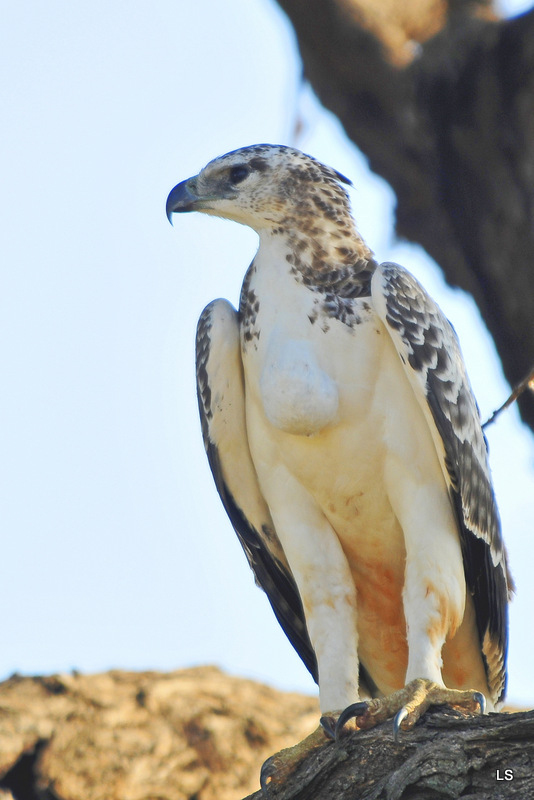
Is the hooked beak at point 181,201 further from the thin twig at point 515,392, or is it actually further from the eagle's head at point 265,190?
the thin twig at point 515,392

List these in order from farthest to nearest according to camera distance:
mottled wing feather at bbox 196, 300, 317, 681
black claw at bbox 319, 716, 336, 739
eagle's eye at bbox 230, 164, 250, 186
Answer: eagle's eye at bbox 230, 164, 250, 186
mottled wing feather at bbox 196, 300, 317, 681
black claw at bbox 319, 716, 336, 739

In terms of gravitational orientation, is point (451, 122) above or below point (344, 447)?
above

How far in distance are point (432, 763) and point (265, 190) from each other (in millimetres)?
3164

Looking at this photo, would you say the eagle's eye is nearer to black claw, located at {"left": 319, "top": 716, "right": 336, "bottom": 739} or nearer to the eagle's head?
the eagle's head

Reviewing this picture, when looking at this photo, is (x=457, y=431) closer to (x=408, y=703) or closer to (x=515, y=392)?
(x=515, y=392)

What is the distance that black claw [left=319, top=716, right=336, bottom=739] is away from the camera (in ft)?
18.0

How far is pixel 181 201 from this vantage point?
6715 millimetres

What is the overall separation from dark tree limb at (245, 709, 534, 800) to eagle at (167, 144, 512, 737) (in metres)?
0.29

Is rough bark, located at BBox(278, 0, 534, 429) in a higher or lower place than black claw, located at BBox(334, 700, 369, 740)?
higher

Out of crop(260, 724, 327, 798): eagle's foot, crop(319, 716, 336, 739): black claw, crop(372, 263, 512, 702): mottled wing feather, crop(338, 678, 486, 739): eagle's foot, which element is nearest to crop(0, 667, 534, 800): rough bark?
crop(372, 263, 512, 702): mottled wing feather

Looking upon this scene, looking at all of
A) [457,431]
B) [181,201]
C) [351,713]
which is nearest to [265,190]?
[181,201]

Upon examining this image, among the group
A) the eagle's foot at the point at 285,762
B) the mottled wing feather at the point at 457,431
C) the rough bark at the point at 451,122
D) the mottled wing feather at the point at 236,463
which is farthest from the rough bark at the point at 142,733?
the rough bark at the point at 451,122

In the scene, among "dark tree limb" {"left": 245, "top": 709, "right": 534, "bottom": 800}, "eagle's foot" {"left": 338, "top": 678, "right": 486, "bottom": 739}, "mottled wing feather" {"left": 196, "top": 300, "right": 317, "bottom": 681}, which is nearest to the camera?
"dark tree limb" {"left": 245, "top": 709, "right": 534, "bottom": 800}

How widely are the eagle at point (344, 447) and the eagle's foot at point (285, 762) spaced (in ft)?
0.36
